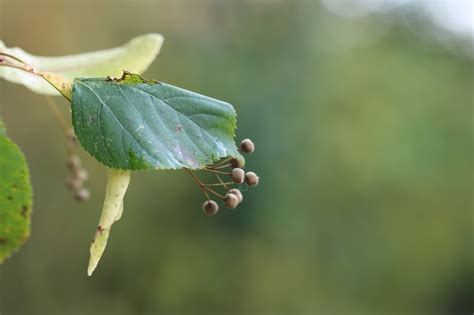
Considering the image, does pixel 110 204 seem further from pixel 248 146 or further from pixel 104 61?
pixel 104 61

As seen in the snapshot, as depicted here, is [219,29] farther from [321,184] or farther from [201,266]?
[201,266]

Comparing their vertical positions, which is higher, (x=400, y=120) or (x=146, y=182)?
(x=400, y=120)

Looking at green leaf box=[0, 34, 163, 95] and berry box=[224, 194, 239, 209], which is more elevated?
green leaf box=[0, 34, 163, 95]

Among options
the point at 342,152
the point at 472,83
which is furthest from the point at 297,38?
the point at 472,83

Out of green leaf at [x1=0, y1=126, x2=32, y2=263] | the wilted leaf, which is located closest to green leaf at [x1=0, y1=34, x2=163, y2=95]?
green leaf at [x1=0, y1=126, x2=32, y2=263]

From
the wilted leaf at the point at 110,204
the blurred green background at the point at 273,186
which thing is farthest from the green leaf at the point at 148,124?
the blurred green background at the point at 273,186

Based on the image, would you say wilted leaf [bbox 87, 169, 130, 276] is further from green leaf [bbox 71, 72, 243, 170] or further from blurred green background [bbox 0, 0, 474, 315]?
blurred green background [bbox 0, 0, 474, 315]

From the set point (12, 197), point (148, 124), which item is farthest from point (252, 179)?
point (12, 197)
